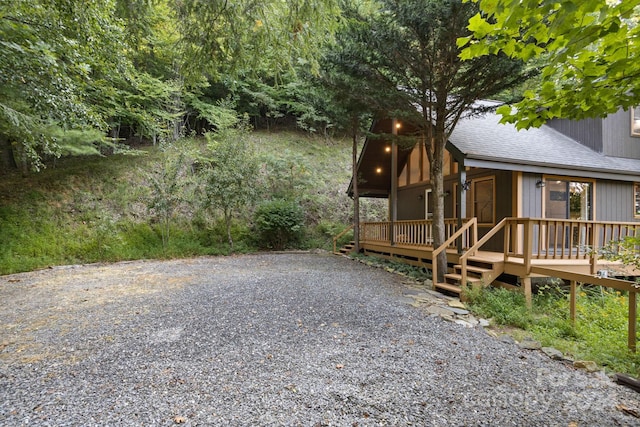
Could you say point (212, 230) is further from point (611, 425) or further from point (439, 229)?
point (611, 425)

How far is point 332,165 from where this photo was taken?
18266 millimetres

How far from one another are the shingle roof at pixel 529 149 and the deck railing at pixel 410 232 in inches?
73.0

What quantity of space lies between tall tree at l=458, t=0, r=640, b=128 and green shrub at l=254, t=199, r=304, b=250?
1044 cm

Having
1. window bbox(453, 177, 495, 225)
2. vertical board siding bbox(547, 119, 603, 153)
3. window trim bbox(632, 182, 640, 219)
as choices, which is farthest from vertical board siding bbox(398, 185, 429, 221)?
window trim bbox(632, 182, 640, 219)

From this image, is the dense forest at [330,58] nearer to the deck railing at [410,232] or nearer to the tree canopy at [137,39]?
the tree canopy at [137,39]

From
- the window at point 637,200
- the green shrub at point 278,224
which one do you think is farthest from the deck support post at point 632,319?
the green shrub at point 278,224

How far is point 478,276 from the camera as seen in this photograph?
6094mm

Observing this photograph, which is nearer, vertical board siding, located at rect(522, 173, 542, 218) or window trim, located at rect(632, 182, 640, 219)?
vertical board siding, located at rect(522, 173, 542, 218)

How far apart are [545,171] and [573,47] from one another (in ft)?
21.2

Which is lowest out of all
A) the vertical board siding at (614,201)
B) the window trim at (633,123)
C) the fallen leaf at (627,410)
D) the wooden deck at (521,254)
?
the fallen leaf at (627,410)

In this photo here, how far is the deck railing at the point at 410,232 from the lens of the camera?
25.6 feet

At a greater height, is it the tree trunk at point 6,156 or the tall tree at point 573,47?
the tree trunk at point 6,156

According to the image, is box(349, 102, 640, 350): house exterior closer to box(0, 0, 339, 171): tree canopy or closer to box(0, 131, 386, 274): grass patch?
box(0, 0, 339, 171): tree canopy

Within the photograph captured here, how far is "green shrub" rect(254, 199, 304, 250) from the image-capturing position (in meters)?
12.5
